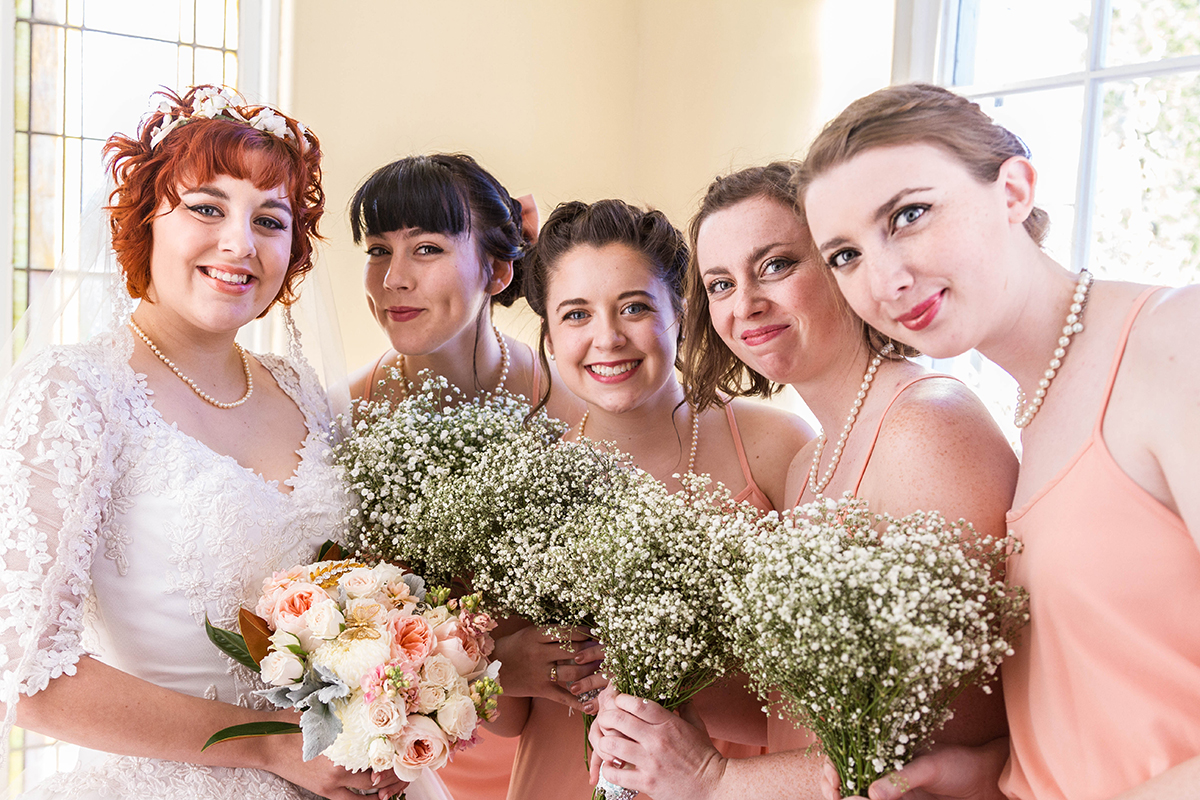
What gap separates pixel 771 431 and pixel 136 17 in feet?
15.5

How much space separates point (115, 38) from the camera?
5.31m

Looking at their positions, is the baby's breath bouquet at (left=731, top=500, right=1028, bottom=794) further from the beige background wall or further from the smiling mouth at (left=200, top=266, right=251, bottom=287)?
the beige background wall

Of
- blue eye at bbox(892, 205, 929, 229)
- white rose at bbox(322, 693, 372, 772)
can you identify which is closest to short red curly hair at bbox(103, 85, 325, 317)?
white rose at bbox(322, 693, 372, 772)

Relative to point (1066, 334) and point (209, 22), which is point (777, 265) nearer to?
point (1066, 334)

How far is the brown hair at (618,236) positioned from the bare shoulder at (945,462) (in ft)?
2.76

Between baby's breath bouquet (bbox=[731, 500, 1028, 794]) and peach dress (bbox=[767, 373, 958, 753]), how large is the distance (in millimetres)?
234

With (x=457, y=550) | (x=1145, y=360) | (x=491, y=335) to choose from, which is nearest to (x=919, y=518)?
(x=1145, y=360)

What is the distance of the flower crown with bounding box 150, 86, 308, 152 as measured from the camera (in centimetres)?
228

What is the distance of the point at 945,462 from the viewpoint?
5.58 ft

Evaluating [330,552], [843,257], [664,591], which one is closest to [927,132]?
[843,257]

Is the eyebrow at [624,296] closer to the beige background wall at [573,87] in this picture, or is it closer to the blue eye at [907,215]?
the blue eye at [907,215]

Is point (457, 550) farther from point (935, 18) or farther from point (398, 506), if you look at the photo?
point (935, 18)

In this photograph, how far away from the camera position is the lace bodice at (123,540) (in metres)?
1.86

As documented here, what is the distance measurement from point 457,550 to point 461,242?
1131 millimetres
